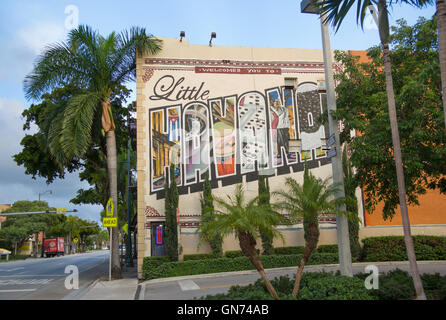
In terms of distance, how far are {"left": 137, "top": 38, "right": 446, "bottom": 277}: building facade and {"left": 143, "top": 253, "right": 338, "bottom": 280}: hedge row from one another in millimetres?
1171

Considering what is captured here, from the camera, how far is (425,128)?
34.6 feet

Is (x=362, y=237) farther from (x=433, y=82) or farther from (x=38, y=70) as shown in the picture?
(x=38, y=70)

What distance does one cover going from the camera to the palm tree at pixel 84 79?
59.5ft

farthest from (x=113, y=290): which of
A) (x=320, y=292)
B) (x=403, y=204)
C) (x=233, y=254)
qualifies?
(x=403, y=204)

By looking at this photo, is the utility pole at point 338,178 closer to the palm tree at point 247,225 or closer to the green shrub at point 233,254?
the palm tree at point 247,225

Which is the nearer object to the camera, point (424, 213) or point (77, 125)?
point (77, 125)

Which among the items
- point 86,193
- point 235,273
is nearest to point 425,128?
point 235,273

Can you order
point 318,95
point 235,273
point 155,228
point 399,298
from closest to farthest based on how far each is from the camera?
point 399,298 < point 235,273 < point 155,228 < point 318,95

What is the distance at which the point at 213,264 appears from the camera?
60.2ft

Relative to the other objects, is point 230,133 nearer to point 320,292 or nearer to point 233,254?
point 233,254

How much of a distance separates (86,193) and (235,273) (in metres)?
23.0

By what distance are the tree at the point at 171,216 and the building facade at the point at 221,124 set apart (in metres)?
0.83

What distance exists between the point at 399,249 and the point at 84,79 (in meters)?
17.8

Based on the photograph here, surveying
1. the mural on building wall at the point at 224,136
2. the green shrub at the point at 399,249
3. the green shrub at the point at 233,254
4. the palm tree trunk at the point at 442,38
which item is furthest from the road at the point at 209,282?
the palm tree trunk at the point at 442,38
